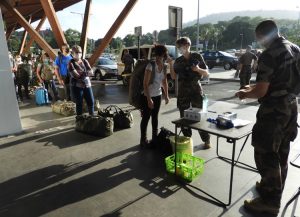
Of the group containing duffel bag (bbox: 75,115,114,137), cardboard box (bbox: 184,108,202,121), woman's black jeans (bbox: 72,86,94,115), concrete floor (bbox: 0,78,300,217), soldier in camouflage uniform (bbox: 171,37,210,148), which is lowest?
concrete floor (bbox: 0,78,300,217)

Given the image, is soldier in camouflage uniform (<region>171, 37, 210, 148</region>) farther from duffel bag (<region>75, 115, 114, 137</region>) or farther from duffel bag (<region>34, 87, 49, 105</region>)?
duffel bag (<region>34, 87, 49, 105</region>)

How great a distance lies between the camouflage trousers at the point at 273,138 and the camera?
2559 mm

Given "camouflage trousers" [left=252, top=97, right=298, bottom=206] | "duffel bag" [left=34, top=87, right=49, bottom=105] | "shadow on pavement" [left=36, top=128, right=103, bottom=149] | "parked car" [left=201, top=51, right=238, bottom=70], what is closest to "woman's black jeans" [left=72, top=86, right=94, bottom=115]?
"shadow on pavement" [left=36, top=128, right=103, bottom=149]

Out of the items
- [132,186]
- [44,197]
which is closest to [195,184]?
[132,186]

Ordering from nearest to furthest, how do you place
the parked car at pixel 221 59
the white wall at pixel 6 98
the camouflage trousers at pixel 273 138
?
the camouflage trousers at pixel 273 138, the white wall at pixel 6 98, the parked car at pixel 221 59

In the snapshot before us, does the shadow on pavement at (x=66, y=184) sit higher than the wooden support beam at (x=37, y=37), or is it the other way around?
the wooden support beam at (x=37, y=37)

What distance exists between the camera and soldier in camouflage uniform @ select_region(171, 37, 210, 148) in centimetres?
405

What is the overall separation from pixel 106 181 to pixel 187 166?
114 cm

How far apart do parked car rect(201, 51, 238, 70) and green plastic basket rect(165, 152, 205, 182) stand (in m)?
18.2

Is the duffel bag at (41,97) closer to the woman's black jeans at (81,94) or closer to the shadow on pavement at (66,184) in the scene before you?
the woman's black jeans at (81,94)

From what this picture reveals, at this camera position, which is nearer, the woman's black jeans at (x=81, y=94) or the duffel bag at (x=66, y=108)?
the woman's black jeans at (x=81, y=94)

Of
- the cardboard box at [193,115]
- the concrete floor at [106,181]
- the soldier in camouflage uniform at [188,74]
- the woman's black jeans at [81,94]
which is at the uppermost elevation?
the soldier in camouflage uniform at [188,74]

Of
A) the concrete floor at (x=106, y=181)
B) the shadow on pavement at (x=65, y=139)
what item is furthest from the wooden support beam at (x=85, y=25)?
the concrete floor at (x=106, y=181)

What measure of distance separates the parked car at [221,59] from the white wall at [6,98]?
58.8 feet
